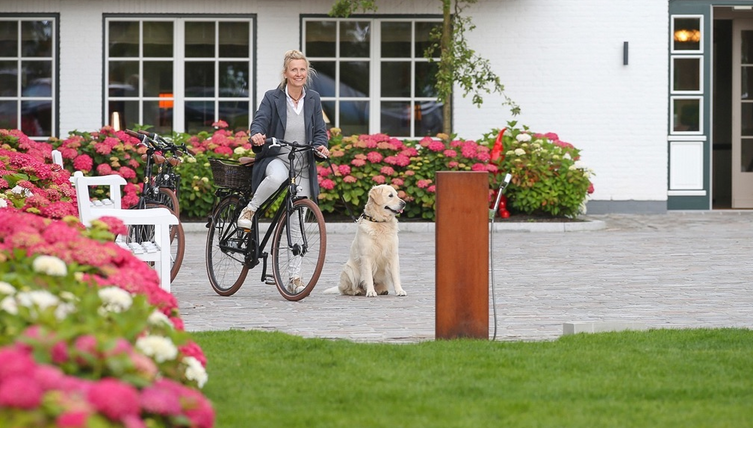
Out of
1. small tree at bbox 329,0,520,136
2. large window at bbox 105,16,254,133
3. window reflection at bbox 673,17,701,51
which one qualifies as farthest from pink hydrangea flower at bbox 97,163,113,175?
window reflection at bbox 673,17,701,51

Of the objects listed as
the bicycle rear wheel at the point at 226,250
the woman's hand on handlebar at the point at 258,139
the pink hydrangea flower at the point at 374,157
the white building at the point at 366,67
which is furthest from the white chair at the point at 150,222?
the white building at the point at 366,67

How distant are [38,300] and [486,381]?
2104 mm

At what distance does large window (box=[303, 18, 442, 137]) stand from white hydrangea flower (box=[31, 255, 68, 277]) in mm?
13656

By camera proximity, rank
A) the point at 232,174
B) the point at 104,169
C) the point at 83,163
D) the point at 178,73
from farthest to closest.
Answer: the point at 178,73 < the point at 104,169 < the point at 83,163 < the point at 232,174

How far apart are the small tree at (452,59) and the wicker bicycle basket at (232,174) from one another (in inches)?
302

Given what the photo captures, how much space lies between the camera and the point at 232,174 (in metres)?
9.10

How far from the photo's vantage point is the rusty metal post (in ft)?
21.2

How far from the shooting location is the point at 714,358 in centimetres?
579

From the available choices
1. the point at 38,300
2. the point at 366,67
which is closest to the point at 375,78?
the point at 366,67

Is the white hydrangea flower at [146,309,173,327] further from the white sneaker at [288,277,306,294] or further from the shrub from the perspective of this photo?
the shrub

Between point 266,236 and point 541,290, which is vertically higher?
point 266,236

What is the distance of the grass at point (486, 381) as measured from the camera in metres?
4.41

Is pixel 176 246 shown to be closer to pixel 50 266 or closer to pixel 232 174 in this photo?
pixel 232 174

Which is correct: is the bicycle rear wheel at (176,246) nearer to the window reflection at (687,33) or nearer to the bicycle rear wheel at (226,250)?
the bicycle rear wheel at (226,250)
